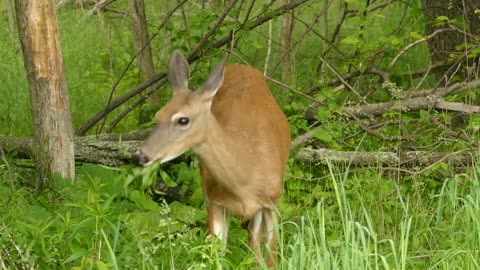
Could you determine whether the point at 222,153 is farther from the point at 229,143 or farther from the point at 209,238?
the point at 209,238

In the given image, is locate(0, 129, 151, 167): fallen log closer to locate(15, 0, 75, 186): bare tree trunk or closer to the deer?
locate(15, 0, 75, 186): bare tree trunk

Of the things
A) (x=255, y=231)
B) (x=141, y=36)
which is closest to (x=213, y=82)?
(x=255, y=231)

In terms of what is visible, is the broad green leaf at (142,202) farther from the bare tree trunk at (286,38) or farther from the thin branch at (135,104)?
the bare tree trunk at (286,38)

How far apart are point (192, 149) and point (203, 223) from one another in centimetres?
126

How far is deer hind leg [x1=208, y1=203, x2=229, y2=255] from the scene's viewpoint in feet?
18.7

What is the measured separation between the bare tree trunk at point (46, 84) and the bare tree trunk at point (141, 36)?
2294 millimetres

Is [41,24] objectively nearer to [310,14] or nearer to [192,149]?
[192,149]

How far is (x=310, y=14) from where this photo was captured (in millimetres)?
12672

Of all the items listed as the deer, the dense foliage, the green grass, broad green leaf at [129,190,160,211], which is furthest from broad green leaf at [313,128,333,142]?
broad green leaf at [129,190,160,211]

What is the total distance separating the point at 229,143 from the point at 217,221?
A: 500 millimetres

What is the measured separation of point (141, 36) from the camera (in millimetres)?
8734

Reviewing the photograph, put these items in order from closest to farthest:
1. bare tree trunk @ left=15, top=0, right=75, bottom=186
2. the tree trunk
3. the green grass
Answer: the green grass < bare tree trunk @ left=15, top=0, right=75, bottom=186 < the tree trunk

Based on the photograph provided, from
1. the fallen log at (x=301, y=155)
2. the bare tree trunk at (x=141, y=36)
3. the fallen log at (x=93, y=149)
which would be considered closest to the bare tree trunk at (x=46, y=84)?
the fallen log at (x=301, y=155)

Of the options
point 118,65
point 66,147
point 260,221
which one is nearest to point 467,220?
point 260,221
